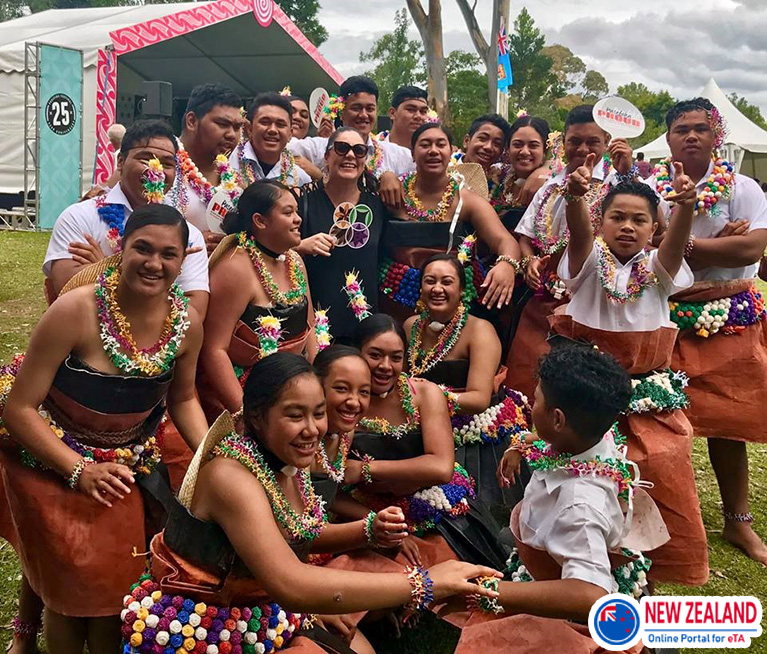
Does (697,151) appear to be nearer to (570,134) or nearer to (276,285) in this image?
(570,134)

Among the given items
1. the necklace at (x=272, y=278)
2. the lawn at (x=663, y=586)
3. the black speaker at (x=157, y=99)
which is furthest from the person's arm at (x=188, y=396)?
the black speaker at (x=157, y=99)

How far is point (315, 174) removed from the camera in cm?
504

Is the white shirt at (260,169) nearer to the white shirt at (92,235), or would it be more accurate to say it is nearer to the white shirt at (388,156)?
the white shirt at (388,156)

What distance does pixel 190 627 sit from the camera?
7.39 ft

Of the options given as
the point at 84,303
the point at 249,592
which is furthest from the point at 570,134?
the point at 249,592

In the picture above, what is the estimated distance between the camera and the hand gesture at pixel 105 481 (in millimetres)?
2682

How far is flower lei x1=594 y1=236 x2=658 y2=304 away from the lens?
3.44 metres

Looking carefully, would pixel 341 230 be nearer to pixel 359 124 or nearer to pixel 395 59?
pixel 359 124

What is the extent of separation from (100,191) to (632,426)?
2962mm

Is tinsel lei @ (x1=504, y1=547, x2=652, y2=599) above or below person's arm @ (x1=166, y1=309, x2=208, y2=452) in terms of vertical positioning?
below

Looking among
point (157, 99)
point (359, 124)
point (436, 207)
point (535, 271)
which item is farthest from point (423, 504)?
point (157, 99)

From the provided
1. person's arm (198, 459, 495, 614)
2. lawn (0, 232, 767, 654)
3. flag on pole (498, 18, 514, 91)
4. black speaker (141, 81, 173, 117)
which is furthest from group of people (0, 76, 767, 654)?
flag on pole (498, 18, 514, 91)

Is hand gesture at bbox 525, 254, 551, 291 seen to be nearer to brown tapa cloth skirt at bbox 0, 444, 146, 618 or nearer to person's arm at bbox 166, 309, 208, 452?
person's arm at bbox 166, 309, 208, 452

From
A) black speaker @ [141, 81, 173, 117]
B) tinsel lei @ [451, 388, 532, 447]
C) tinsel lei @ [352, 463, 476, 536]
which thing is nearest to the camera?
tinsel lei @ [352, 463, 476, 536]
